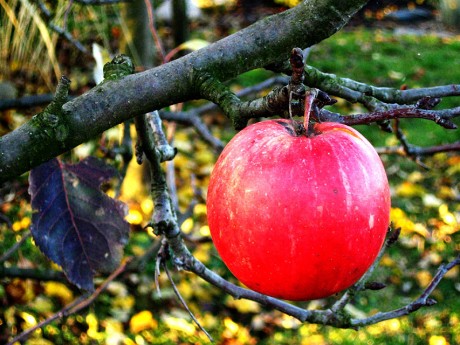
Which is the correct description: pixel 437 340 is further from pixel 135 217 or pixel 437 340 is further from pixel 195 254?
pixel 135 217

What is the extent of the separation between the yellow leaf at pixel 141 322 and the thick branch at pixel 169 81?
190 cm

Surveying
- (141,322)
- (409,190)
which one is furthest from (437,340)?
(409,190)

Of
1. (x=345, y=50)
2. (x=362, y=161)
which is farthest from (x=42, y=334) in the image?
(x=345, y=50)

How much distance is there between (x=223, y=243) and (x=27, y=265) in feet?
7.43

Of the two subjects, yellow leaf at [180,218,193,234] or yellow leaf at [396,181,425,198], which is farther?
yellow leaf at [396,181,425,198]

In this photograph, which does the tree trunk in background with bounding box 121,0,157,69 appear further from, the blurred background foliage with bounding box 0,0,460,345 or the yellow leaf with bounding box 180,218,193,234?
the yellow leaf with bounding box 180,218,193,234

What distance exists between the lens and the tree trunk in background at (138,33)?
318 cm

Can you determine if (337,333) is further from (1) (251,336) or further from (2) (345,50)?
(2) (345,50)

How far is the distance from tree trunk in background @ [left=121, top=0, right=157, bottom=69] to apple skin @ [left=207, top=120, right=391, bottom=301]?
2402mm

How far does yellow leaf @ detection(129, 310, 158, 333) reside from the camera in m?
2.72

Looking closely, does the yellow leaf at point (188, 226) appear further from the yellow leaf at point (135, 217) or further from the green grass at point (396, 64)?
the green grass at point (396, 64)

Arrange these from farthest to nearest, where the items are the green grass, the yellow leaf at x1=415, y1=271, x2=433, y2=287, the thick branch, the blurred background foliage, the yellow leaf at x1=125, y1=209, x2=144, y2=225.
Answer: the green grass, the yellow leaf at x1=125, y1=209, x2=144, y2=225, the yellow leaf at x1=415, y1=271, x2=433, y2=287, the blurred background foliage, the thick branch

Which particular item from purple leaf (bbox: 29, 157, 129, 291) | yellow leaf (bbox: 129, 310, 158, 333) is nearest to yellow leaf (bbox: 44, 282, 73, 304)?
yellow leaf (bbox: 129, 310, 158, 333)

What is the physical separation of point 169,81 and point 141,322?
2.04 metres
